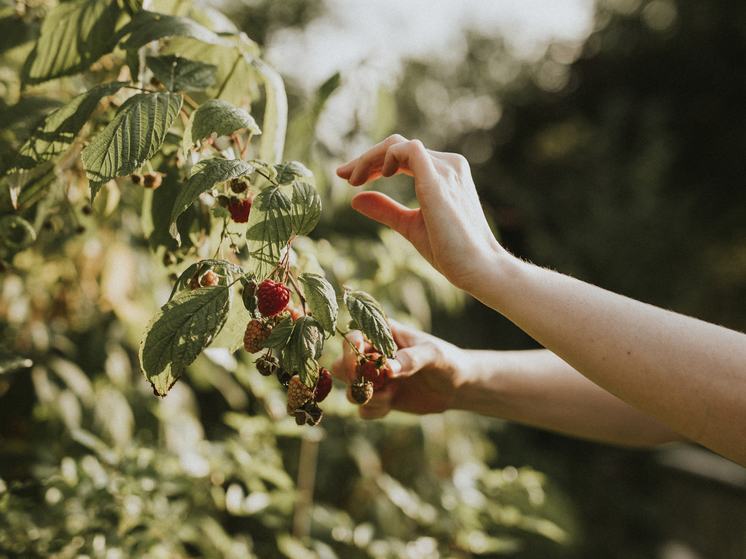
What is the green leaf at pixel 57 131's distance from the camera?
0.51m

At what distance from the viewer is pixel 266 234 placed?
0.43 m

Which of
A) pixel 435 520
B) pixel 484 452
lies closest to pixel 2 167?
pixel 435 520

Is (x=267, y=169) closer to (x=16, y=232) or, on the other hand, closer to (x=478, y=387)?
(x=16, y=232)

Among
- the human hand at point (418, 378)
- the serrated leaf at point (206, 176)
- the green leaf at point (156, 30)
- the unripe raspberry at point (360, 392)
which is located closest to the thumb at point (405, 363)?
the human hand at point (418, 378)

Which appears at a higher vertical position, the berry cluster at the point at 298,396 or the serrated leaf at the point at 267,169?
the serrated leaf at the point at 267,169

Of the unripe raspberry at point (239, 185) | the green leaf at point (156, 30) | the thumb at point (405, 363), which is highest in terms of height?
the green leaf at point (156, 30)

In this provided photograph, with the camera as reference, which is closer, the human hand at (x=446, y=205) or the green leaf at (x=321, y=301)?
the green leaf at (x=321, y=301)

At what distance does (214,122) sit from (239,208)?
0.09 metres

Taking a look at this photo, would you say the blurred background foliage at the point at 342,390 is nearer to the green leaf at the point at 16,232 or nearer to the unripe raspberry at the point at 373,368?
the green leaf at the point at 16,232

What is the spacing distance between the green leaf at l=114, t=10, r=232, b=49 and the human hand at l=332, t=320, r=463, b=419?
16.5 inches

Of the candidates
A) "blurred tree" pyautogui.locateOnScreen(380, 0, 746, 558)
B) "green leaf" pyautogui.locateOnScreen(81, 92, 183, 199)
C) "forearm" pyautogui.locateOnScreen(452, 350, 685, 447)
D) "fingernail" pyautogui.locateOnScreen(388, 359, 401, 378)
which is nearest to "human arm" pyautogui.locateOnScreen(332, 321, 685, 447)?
"forearm" pyautogui.locateOnScreen(452, 350, 685, 447)

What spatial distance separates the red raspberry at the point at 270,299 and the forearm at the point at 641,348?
24 cm

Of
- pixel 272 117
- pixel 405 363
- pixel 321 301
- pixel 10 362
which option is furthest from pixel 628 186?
pixel 10 362

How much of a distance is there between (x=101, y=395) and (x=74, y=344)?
0.66ft
